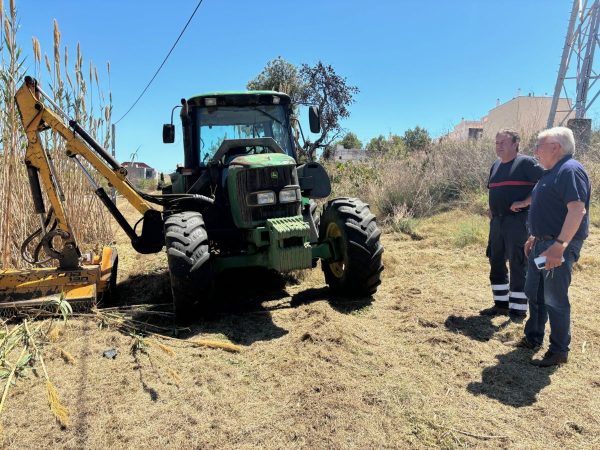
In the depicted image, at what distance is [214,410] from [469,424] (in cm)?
146

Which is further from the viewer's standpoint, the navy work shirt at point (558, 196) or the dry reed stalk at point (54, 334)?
the dry reed stalk at point (54, 334)

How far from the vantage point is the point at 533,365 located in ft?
10.8

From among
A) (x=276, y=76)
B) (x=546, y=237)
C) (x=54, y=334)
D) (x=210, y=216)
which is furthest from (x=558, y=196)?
(x=276, y=76)

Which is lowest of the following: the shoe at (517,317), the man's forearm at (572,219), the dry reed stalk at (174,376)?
the shoe at (517,317)

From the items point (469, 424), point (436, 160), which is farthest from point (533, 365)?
point (436, 160)

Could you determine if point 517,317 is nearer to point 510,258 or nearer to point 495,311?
point 495,311

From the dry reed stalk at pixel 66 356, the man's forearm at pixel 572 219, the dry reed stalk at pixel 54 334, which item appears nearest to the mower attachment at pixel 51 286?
the dry reed stalk at pixel 54 334

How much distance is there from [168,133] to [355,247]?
2.72 meters

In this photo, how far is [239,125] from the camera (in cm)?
539

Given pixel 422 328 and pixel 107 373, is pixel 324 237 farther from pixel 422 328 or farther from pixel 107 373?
pixel 107 373

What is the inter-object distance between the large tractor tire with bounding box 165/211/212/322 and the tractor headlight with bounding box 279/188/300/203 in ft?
2.67

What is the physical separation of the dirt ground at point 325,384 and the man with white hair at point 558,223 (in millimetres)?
328

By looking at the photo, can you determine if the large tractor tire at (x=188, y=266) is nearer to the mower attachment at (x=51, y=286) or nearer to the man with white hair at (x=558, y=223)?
the mower attachment at (x=51, y=286)

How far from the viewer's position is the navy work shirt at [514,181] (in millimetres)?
4098
